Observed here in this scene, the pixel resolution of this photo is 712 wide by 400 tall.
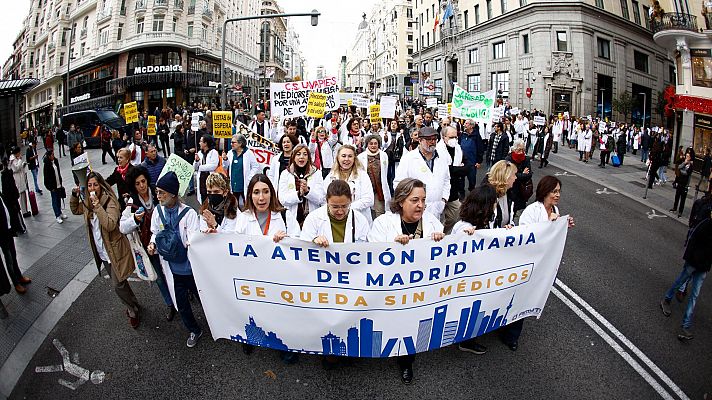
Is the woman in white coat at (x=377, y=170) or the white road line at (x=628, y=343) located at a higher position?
the woman in white coat at (x=377, y=170)

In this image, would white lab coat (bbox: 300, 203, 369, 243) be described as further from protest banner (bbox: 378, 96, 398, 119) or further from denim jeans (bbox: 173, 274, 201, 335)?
protest banner (bbox: 378, 96, 398, 119)

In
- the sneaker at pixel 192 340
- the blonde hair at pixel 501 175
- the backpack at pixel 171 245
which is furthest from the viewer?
the blonde hair at pixel 501 175

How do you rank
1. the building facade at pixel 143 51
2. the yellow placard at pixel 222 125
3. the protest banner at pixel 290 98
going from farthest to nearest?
the building facade at pixel 143 51 < the protest banner at pixel 290 98 < the yellow placard at pixel 222 125

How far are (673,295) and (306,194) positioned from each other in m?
5.11

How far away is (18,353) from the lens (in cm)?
453

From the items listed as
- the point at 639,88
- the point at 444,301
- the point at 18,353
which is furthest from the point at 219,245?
the point at 639,88

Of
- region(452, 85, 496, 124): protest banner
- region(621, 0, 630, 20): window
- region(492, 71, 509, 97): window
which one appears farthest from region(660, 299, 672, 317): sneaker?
region(621, 0, 630, 20): window

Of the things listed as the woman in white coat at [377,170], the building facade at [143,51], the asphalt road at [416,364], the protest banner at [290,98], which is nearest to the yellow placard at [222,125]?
the protest banner at [290,98]

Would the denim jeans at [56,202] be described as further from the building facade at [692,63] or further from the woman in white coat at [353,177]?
the building facade at [692,63]

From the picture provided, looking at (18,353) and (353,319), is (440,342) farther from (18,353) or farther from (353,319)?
(18,353)

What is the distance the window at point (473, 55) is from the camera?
4486 cm

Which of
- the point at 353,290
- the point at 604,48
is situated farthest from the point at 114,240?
the point at 604,48

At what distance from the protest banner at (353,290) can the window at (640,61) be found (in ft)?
152

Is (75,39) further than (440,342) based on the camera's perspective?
Yes
